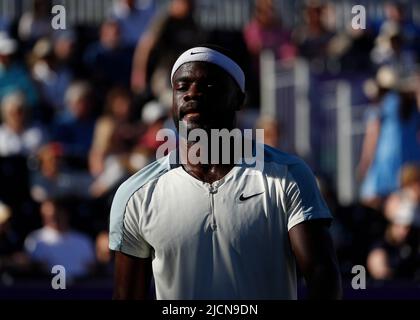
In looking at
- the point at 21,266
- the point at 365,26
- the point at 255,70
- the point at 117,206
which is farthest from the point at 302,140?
the point at 117,206

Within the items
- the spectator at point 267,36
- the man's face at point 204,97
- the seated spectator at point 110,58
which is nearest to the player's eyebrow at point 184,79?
the man's face at point 204,97

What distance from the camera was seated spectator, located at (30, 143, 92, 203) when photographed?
9.75 metres

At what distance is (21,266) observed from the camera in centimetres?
901

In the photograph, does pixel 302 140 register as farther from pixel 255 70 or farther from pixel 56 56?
pixel 56 56

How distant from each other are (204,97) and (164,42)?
7350 mm

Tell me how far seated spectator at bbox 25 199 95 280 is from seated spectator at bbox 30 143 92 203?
0.63ft

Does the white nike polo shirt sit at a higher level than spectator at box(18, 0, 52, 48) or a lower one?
lower

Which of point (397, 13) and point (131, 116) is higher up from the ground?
point (397, 13)

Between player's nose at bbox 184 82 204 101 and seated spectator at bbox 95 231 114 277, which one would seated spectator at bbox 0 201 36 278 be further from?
player's nose at bbox 184 82 204 101

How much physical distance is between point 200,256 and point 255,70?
779cm

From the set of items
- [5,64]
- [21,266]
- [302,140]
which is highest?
[5,64]

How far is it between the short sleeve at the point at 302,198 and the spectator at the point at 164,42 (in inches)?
282

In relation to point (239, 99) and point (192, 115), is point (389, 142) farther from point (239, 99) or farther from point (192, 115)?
point (192, 115)
